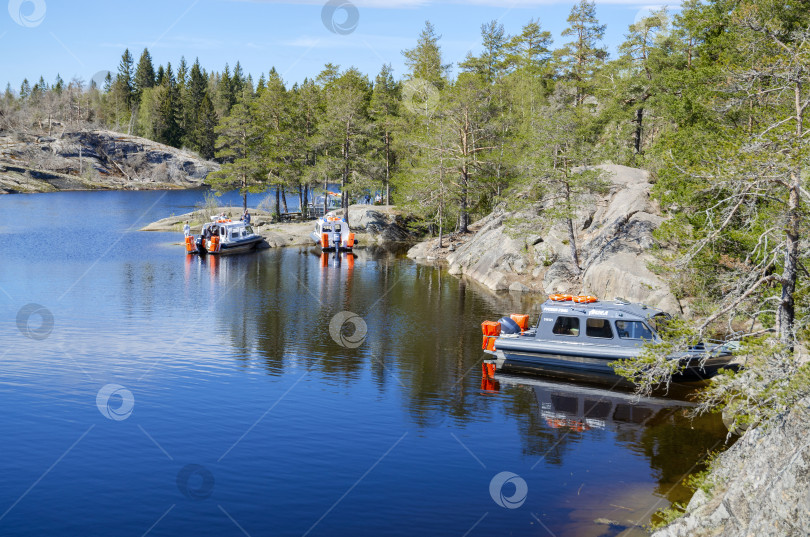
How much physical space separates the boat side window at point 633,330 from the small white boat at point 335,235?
39.9 m

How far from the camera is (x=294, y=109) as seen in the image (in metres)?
76.4

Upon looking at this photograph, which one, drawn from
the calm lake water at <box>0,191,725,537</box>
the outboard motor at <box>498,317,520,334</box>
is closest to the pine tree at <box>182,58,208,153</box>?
the calm lake water at <box>0,191,725,537</box>

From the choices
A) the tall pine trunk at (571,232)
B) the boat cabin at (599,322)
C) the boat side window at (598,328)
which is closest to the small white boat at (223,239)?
the tall pine trunk at (571,232)

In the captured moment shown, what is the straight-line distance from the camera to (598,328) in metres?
26.4

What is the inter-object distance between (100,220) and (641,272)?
68026mm

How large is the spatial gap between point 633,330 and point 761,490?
15.6 m

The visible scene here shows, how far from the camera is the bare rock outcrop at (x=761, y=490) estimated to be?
9.84 meters

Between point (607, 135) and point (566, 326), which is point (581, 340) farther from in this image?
point (607, 135)

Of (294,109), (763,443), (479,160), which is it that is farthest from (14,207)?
(763,443)

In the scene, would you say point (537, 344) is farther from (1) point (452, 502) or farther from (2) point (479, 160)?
(2) point (479, 160)

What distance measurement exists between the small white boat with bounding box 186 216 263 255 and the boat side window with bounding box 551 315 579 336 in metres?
40.0

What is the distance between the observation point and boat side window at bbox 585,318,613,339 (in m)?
26.2

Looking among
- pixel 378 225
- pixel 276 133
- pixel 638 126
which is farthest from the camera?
pixel 276 133

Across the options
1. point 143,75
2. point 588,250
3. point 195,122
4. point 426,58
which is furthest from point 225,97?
point 588,250
